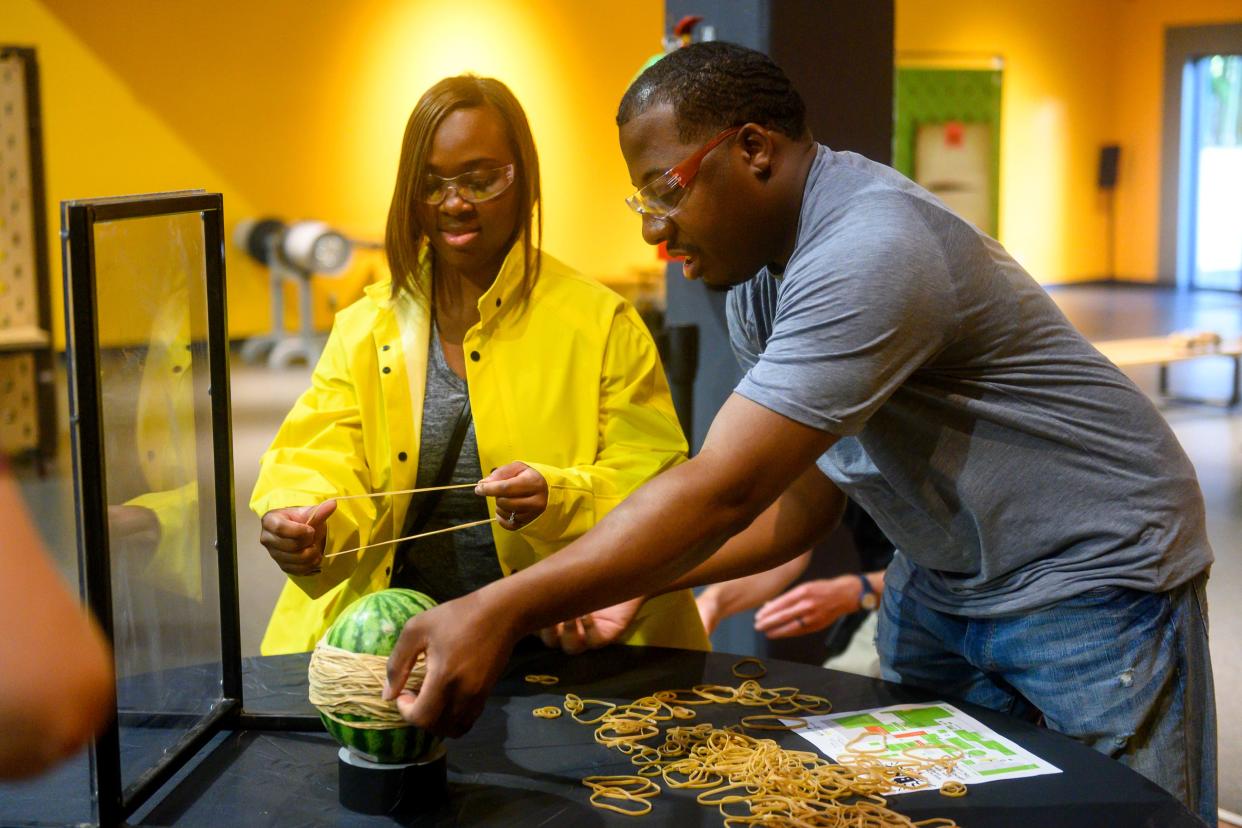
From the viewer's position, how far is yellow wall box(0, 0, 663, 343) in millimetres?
9234

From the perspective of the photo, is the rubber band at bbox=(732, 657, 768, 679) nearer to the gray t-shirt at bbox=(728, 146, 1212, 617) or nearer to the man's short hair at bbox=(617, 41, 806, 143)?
the gray t-shirt at bbox=(728, 146, 1212, 617)

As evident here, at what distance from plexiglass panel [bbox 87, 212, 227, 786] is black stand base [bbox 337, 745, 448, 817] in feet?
0.94

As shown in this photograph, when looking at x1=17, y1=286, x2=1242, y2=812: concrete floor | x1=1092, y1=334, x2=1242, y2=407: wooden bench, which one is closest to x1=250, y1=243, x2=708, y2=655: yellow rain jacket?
x1=17, y1=286, x2=1242, y2=812: concrete floor

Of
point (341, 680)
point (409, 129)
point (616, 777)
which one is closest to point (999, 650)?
point (616, 777)

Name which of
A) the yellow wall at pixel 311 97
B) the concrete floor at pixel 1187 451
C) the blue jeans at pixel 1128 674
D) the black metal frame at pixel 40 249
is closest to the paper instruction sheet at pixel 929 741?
the blue jeans at pixel 1128 674

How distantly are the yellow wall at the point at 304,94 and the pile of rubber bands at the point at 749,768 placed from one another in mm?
7704

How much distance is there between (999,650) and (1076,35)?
13476mm

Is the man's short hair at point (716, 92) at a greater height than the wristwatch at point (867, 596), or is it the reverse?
the man's short hair at point (716, 92)

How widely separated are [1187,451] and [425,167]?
5.90m

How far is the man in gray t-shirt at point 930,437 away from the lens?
5.27 feet

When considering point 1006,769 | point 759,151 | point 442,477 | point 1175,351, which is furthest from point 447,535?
point 1175,351

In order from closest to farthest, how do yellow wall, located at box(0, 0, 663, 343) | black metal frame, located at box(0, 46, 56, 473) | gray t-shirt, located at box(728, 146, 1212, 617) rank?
gray t-shirt, located at box(728, 146, 1212, 617), black metal frame, located at box(0, 46, 56, 473), yellow wall, located at box(0, 0, 663, 343)

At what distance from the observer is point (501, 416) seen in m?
2.42

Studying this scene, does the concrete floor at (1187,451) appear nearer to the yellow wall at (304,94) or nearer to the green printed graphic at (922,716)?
the yellow wall at (304,94)
